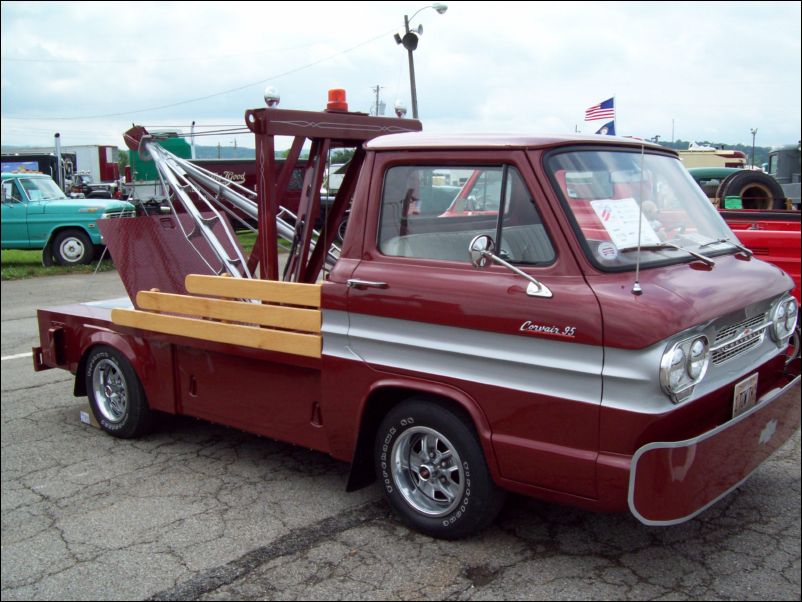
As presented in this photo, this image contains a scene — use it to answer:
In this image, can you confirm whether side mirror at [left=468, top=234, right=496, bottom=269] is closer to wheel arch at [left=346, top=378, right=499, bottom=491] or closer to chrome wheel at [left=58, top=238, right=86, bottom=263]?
wheel arch at [left=346, top=378, right=499, bottom=491]

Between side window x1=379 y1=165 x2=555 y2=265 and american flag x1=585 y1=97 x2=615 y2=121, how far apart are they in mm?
964

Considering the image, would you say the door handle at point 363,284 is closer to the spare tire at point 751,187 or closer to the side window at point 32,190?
the side window at point 32,190

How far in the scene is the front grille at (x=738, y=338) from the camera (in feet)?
11.7

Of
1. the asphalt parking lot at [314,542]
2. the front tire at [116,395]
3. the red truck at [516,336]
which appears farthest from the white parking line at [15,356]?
the red truck at [516,336]

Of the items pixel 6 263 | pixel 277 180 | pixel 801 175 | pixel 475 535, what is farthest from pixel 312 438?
pixel 801 175

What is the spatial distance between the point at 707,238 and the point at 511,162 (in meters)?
1.24

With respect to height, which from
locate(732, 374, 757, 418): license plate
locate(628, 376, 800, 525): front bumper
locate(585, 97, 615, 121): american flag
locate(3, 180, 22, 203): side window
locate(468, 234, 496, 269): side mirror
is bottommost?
locate(628, 376, 800, 525): front bumper

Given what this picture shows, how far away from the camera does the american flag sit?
431cm

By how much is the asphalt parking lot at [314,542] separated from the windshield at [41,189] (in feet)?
5.79

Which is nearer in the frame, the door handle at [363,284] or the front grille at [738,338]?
the front grille at [738,338]

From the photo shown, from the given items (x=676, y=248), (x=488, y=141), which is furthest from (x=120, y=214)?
(x=676, y=248)

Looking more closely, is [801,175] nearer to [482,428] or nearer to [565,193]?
[565,193]

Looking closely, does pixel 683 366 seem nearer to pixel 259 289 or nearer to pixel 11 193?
pixel 259 289

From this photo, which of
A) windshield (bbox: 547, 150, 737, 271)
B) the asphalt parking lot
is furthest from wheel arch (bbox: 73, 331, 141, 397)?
windshield (bbox: 547, 150, 737, 271)
